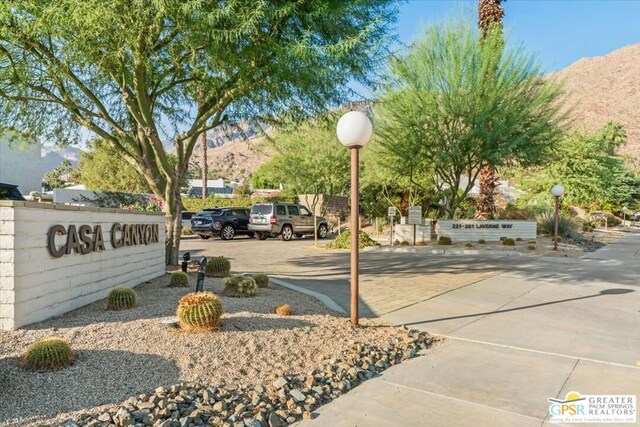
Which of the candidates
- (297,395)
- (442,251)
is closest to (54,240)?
(297,395)

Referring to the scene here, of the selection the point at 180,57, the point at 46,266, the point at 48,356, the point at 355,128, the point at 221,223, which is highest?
the point at 180,57

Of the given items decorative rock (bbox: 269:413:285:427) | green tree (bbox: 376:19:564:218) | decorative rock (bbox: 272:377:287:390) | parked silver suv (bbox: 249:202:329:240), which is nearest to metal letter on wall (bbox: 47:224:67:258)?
decorative rock (bbox: 272:377:287:390)

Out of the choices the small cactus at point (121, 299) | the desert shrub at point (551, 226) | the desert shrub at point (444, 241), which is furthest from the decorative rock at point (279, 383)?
the desert shrub at point (551, 226)

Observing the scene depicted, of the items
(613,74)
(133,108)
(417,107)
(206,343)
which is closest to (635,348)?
(206,343)

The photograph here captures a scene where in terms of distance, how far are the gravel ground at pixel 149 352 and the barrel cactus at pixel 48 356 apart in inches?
3.1

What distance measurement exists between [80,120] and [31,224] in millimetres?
6087

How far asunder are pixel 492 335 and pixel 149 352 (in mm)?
4260

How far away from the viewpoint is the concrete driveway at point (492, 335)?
4.09 m

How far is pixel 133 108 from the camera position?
10492 millimetres

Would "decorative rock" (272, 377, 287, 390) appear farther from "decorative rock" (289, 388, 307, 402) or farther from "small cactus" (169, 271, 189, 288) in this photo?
"small cactus" (169, 271, 189, 288)

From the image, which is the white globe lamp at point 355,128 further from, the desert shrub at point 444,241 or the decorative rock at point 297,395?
the desert shrub at point 444,241

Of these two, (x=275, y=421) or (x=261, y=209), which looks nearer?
(x=275, y=421)

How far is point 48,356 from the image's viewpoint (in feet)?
14.1

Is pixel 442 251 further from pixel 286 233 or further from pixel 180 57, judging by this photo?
pixel 180 57
